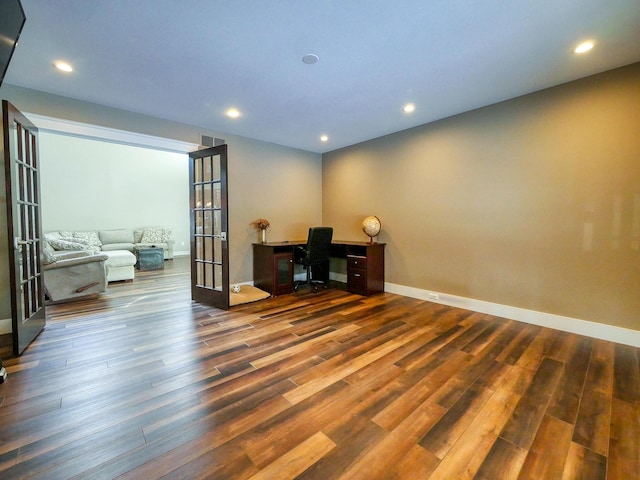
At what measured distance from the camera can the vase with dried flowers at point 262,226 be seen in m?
4.75

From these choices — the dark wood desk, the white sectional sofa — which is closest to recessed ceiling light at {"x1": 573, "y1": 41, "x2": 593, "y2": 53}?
the dark wood desk

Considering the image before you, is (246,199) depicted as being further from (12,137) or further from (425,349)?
(425,349)

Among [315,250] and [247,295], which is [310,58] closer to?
A: [315,250]

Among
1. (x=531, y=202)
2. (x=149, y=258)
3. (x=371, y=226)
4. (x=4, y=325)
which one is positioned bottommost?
(x=4, y=325)

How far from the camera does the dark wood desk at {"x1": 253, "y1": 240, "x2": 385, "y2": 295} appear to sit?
4.37 metres

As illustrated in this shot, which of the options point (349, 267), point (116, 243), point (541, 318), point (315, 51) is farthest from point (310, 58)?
point (116, 243)

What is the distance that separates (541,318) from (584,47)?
2693 mm

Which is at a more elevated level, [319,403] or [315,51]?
[315,51]

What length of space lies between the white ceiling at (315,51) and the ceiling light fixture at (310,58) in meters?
0.04

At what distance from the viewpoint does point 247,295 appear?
4188mm

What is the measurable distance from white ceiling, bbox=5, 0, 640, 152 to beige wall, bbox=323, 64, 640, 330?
31 centimetres

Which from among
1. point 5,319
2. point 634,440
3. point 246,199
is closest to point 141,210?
point 246,199

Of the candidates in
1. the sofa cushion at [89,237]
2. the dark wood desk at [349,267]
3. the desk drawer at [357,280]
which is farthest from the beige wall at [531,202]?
the sofa cushion at [89,237]

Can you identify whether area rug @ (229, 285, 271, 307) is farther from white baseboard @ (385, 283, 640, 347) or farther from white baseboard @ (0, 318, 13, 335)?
white baseboard @ (385, 283, 640, 347)
